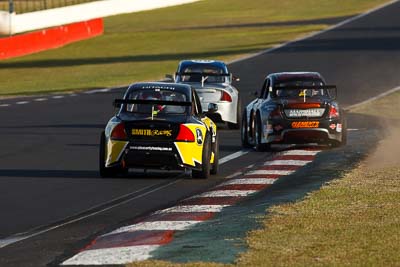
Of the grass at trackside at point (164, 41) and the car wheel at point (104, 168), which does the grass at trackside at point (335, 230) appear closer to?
the car wheel at point (104, 168)

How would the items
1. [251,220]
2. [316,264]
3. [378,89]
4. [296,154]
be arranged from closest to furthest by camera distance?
[316,264] < [251,220] < [296,154] < [378,89]

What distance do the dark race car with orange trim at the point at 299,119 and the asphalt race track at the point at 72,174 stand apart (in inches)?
20.5

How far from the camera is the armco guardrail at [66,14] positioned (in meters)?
64.8

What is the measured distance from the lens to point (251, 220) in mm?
13305

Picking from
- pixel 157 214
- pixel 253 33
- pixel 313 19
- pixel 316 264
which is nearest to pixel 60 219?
pixel 157 214

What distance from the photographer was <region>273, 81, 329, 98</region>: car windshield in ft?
79.6

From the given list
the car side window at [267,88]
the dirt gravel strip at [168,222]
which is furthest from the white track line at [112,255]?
the car side window at [267,88]

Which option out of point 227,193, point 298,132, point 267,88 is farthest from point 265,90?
point 227,193

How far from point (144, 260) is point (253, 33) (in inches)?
2246

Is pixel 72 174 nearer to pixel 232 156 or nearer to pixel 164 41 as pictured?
pixel 232 156

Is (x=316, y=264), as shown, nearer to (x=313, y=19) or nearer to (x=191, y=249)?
(x=191, y=249)

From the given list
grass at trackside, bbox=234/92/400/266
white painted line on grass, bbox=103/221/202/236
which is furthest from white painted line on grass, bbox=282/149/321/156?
white painted line on grass, bbox=103/221/202/236

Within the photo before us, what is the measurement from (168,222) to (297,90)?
1132 centimetres

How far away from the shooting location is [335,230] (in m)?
12.4
